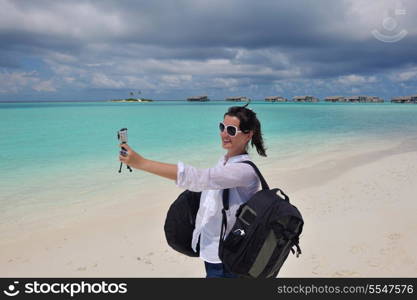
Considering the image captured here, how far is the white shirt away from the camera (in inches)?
73.8

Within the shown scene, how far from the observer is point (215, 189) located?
6.54ft

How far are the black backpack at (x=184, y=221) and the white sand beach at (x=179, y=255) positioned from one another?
270 centimetres

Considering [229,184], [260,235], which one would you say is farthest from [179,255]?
[229,184]

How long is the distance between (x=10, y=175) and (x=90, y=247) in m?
8.05

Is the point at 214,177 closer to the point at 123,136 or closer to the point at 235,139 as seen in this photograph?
the point at 235,139

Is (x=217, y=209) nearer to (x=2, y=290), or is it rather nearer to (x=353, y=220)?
(x=2, y=290)

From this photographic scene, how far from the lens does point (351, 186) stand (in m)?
9.78

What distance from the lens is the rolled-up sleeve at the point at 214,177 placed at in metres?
1.85

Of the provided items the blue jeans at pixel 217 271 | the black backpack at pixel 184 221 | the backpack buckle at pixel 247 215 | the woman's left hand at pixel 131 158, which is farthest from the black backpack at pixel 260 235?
the woman's left hand at pixel 131 158

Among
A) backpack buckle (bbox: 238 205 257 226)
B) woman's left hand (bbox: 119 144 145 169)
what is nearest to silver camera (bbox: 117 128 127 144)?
woman's left hand (bbox: 119 144 145 169)

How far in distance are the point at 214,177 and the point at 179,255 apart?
3964 mm

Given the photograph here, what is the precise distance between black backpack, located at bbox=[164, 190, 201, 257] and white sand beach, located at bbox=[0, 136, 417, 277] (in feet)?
8.84

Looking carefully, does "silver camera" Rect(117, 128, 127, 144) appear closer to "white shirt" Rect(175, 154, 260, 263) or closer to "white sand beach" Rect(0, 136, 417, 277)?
"white shirt" Rect(175, 154, 260, 263)

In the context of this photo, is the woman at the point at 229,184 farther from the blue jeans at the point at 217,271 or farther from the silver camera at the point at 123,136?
the silver camera at the point at 123,136
